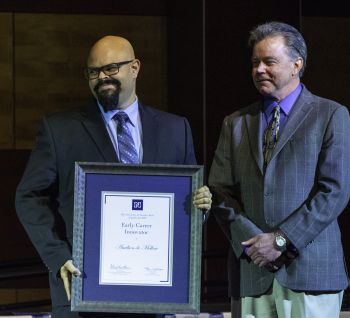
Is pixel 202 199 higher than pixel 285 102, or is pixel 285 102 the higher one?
pixel 285 102

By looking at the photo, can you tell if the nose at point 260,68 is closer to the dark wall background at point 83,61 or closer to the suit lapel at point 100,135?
the suit lapel at point 100,135

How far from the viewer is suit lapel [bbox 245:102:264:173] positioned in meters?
3.62

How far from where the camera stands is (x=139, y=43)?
723 centimetres

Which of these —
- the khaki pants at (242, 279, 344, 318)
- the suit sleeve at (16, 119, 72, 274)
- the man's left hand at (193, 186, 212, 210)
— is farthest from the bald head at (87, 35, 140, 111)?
the khaki pants at (242, 279, 344, 318)

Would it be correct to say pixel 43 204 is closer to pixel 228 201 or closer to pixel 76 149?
pixel 76 149

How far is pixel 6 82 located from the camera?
281 inches

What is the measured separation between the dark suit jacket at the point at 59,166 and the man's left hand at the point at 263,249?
441 mm

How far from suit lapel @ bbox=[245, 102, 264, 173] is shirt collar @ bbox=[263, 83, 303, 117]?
40 millimetres

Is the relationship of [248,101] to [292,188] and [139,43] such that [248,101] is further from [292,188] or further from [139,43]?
[292,188]

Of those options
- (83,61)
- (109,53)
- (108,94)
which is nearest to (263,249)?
(108,94)

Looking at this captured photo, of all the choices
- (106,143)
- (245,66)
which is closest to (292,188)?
(106,143)

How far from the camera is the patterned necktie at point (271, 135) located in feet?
11.9

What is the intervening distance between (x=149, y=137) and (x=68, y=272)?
1.92ft

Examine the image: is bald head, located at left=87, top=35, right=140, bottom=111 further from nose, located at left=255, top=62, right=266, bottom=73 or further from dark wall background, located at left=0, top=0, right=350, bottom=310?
dark wall background, located at left=0, top=0, right=350, bottom=310
